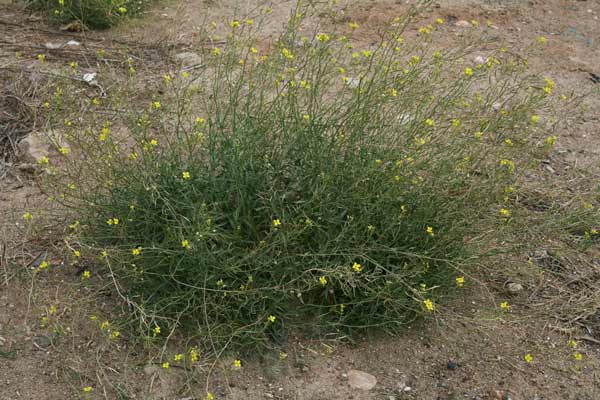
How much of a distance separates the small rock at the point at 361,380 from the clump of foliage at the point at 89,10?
3.44 metres

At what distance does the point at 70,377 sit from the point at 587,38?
4.69 m

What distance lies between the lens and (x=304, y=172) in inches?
125

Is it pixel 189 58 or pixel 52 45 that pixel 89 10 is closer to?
pixel 52 45

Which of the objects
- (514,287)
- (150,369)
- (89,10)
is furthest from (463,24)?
(150,369)

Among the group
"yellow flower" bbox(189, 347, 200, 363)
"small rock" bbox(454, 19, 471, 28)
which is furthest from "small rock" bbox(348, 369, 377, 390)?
"small rock" bbox(454, 19, 471, 28)

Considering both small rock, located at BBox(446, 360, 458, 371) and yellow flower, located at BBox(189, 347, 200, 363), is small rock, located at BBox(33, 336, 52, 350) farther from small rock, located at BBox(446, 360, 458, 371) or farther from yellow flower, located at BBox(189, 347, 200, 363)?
small rock, located at BBox(446, 360, 458, 371)

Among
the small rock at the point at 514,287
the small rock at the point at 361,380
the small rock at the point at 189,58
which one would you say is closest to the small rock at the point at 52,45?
the small rock at the point at 189,58

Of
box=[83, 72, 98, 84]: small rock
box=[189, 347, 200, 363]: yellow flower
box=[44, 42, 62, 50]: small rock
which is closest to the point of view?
box=[189, 347, 200, 363]: yellow flower

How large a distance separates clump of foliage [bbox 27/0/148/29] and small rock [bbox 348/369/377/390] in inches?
135

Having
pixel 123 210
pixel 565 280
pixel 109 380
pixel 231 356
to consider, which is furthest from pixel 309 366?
pixel 565 280

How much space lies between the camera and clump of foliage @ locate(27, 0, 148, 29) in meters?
5.49

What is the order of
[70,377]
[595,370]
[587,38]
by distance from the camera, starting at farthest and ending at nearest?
[587,38], [595,370], [70,377]

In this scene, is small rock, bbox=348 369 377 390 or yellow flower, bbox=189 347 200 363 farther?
small rock, bbox=348 369 377 390

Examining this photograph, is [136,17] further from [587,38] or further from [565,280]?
[565,280]
